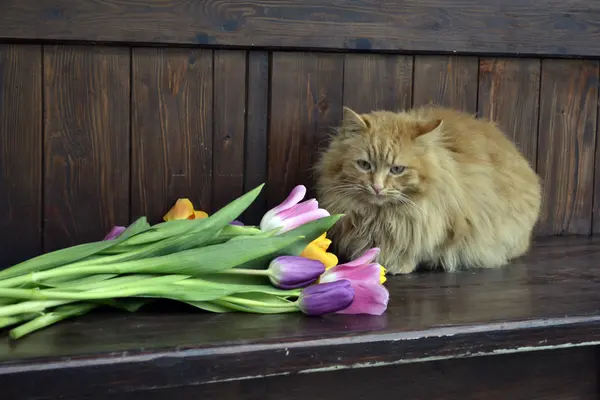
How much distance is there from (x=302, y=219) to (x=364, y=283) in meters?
0.17

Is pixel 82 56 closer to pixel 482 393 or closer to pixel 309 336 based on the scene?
pixel 309 336

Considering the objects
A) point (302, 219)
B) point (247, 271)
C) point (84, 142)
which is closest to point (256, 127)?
point (84, 142)

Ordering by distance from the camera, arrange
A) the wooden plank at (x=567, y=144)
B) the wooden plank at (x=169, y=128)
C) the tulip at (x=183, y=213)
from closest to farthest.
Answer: the tulip at (x=183, y=213) → the wooden plank at (x=169, y=128) → the wooden plank at (x=567, y=144)

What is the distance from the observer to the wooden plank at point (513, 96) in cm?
208

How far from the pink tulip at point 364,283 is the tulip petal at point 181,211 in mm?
414

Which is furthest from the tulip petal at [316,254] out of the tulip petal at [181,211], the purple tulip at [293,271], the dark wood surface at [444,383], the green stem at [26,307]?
the green stem at [26,307]

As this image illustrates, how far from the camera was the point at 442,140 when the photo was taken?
1766mm

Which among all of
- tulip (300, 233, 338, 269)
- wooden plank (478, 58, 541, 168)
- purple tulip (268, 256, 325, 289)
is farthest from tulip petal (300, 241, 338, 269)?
wooden plank (478, 58, 541, 168)

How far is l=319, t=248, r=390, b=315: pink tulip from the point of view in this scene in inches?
51.8

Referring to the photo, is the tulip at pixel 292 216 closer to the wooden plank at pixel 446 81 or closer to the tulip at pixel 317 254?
the tulip at pixel 317 254

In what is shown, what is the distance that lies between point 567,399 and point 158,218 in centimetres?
98

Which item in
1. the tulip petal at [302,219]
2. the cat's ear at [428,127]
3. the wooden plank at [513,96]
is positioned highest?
the wooden plank at [513,96]

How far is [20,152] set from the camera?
167cm

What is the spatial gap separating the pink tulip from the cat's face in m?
0.33
